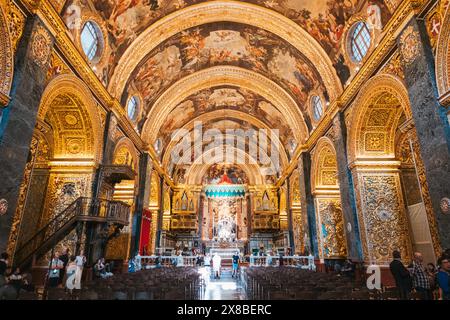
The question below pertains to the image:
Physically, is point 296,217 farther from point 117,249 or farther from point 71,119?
point 71,119

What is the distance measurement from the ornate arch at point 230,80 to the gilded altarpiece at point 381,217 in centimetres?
682

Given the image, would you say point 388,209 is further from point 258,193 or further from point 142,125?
point 258,193

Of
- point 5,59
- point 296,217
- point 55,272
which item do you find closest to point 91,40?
point 5,59

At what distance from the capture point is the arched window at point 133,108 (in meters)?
15.0

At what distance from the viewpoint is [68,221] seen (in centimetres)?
884

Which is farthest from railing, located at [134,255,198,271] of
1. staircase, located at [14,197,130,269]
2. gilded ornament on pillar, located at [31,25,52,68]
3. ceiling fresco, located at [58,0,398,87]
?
gilded ornament on pillar, located at [31,25,52,68]

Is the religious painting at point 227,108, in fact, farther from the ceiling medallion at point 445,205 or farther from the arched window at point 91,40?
the ceiling medallion at point 445,205

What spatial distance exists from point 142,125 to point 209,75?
5440 mm

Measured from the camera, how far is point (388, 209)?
10.0 meters

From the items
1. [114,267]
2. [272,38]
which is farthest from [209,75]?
[114,267]

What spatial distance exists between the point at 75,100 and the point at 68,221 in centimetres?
428

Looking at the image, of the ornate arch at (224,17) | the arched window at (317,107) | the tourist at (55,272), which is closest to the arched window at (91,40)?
the ornate arch at (224,17)

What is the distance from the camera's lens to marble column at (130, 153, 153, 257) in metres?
14.8

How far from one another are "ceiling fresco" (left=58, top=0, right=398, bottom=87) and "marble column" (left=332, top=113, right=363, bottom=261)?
7.15 feet
